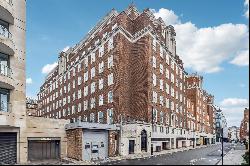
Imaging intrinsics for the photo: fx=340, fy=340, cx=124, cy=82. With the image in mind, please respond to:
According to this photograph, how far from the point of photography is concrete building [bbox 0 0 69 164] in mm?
31406

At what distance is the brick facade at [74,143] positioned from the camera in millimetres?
36906

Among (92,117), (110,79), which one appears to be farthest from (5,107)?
(92,117)

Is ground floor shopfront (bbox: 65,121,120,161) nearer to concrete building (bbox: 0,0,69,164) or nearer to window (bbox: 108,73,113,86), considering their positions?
concrete building (bbox: 0,0,69,164)

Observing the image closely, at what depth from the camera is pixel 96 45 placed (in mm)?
62625

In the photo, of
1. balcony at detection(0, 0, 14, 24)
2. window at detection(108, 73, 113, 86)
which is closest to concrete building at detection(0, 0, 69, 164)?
balcony at detection(0, 0, 14, 24)

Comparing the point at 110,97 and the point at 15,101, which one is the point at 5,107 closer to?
the point at 15,101

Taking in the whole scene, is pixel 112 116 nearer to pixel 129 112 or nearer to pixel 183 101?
pixel 129 112

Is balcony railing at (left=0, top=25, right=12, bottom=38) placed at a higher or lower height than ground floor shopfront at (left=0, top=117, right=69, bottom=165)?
higher

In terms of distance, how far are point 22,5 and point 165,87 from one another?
35.9 meters

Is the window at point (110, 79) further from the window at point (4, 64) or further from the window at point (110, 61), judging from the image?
the window at point (4, 64)

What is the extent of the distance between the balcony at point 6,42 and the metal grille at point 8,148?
7858 millimetres

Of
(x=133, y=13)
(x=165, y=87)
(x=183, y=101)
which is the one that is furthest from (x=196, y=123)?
(x=133, y=13)

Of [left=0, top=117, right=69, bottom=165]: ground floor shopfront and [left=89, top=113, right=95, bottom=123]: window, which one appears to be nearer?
[left=0, top=117, right=69, bottom=165]: ground floor shopfront

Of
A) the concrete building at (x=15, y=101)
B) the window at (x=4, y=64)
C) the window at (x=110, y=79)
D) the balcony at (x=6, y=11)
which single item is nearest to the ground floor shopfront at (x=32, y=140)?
the concrete building at (x=15, y=101)
